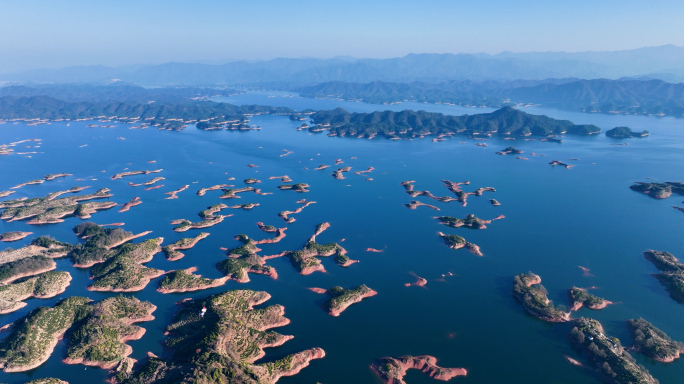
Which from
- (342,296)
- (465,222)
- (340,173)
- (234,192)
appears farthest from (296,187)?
(342,296)

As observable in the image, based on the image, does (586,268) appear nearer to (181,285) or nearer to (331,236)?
(331,236)

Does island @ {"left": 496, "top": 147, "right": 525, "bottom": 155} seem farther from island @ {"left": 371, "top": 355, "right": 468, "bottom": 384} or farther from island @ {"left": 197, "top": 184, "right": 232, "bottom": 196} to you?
island @ {"left": 371, "top": 355, "right": 468, "bottom": 384}

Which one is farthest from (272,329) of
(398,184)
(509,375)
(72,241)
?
(398,184)

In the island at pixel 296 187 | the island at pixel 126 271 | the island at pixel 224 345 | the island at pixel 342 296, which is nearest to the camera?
the island at pixel 224 345

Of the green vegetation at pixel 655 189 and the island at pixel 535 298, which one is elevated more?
the green vegetation at pixel 655 189

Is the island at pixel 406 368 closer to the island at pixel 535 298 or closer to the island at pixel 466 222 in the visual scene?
the island at pixel 535 298

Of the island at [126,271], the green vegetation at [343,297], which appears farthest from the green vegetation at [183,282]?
the green vegetation at [343,297]

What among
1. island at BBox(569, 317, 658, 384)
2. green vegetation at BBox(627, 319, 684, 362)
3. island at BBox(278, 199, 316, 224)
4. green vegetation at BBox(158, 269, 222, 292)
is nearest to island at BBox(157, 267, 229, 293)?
green vegetation at BBox(158, 269, 222, 292)

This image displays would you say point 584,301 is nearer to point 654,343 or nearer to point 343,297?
point 654,343
